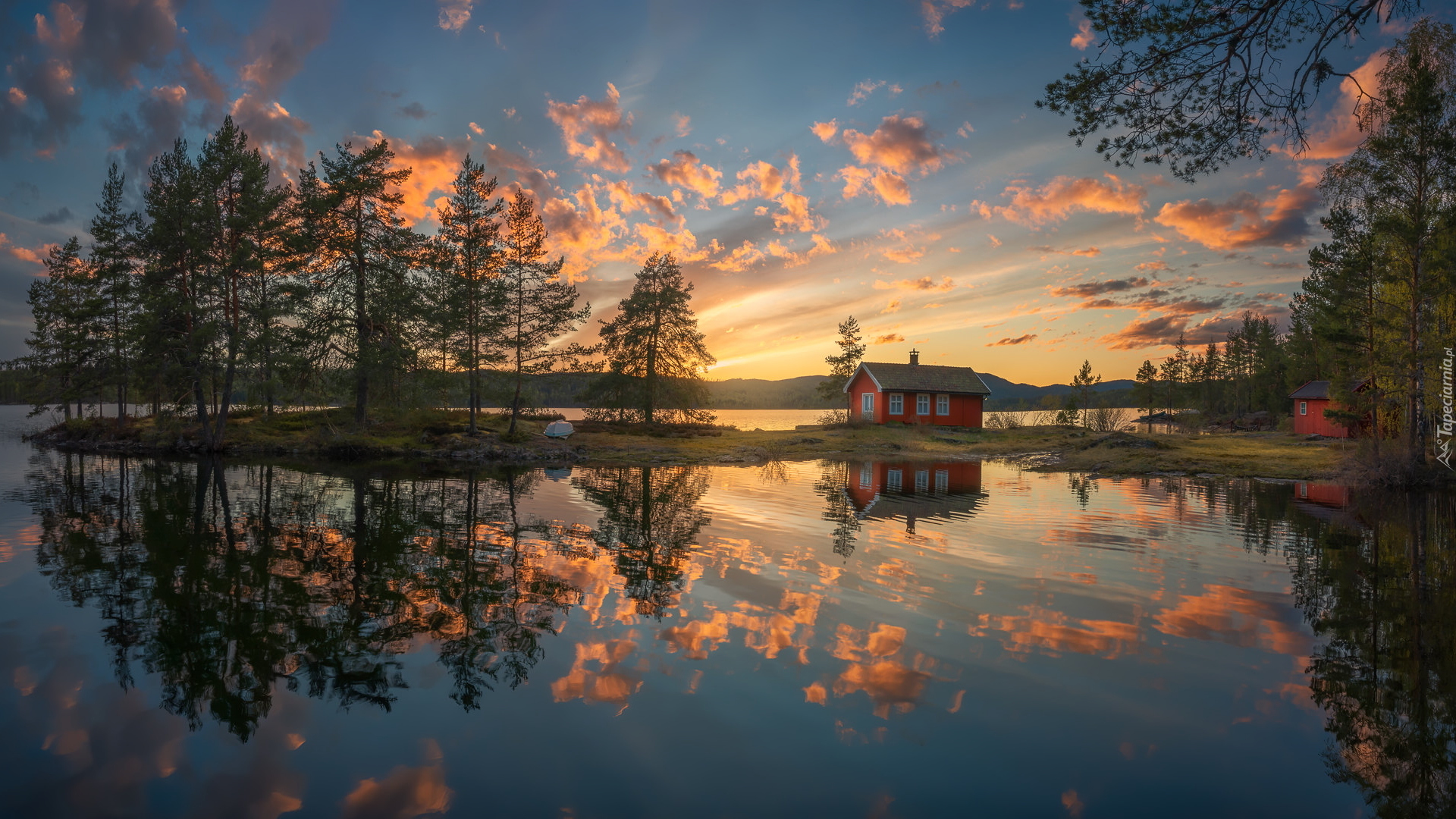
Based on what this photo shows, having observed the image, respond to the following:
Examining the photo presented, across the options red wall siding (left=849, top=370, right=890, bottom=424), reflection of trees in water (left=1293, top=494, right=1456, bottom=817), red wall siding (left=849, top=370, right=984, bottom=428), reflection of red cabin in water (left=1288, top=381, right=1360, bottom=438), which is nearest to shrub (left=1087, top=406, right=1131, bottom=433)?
red wall siding (left=849, top=370, right=984, bottom=428)

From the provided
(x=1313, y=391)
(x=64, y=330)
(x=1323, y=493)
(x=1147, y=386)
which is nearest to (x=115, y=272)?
(x=64, y=330)

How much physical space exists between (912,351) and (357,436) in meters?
44.0

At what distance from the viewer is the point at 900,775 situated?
4543 mm

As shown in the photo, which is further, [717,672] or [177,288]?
[177,288]

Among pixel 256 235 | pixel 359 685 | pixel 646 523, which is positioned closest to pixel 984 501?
pixel 646 523

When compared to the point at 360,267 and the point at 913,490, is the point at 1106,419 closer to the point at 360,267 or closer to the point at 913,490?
the point at 913,490

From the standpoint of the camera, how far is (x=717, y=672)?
627 cm

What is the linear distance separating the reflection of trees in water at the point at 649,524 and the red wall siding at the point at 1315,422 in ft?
167

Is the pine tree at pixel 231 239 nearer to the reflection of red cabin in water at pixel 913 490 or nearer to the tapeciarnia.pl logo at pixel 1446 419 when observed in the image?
the reflection of red cabin in water at pixel 913 490

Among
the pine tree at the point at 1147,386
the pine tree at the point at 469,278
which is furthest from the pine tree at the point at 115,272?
the pine tree at the point at 1147,386

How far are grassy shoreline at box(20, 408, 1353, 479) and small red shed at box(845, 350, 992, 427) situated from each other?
21.2ft

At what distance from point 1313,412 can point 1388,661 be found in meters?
59.2

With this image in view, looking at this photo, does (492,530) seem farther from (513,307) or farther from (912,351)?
(912,351)

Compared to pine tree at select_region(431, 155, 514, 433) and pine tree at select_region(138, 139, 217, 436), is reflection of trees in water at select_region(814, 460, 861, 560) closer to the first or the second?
pine tree at select_region(431, 155, 514, 433)
